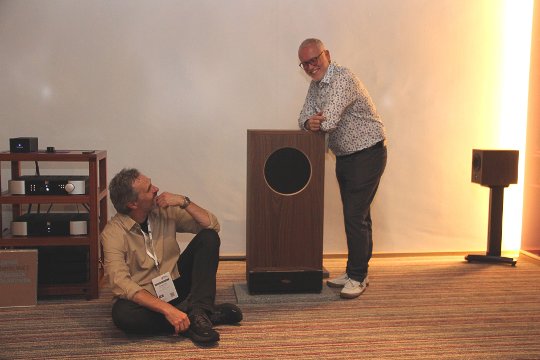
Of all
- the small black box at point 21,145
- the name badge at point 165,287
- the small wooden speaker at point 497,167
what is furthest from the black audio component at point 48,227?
the small wooden speaker at point 497,167

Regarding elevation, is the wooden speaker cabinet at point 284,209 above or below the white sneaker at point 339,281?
above

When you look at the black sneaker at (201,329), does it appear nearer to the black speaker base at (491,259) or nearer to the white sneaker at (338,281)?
the white sneaker at (338,281)

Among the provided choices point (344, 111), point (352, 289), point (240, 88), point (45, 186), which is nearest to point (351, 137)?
point (344, 111)

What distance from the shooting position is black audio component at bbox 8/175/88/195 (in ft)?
9.68

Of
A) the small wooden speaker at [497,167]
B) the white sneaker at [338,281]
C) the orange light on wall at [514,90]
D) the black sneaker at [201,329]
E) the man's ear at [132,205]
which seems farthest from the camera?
the orange light on wall at [514,90]

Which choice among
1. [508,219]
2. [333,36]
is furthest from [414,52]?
[508,219]

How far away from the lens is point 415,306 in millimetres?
2910

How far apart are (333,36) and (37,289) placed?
224 centimetres

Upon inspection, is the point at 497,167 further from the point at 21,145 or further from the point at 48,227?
the point at 21,145

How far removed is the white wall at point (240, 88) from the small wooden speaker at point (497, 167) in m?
0.32

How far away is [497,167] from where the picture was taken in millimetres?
3752

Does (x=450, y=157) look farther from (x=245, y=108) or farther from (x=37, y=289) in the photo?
(x=37, y=289)

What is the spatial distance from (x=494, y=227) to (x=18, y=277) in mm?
2757

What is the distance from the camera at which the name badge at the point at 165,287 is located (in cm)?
249
